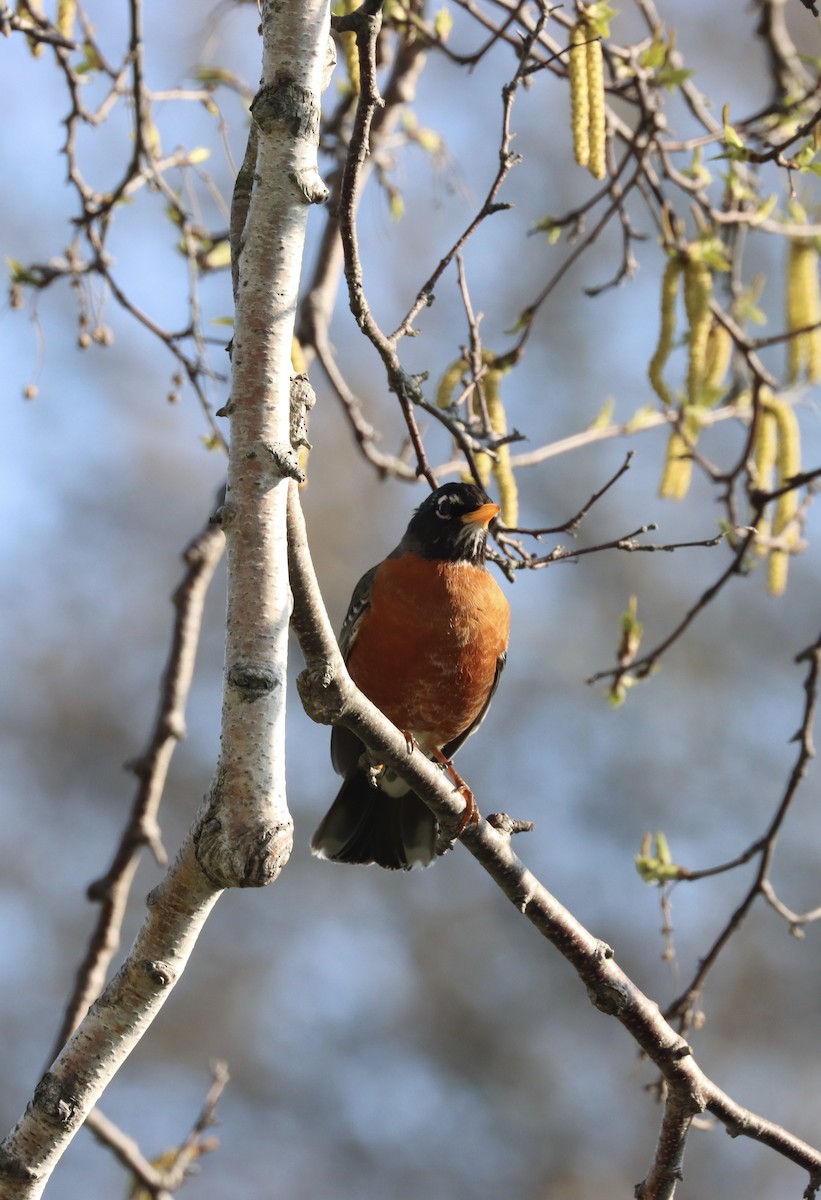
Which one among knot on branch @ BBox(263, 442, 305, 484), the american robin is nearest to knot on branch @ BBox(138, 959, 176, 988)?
knot on branch @ BBox(263, 442, 305, 484)

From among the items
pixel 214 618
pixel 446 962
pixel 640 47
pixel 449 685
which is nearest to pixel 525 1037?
pixel 446 962

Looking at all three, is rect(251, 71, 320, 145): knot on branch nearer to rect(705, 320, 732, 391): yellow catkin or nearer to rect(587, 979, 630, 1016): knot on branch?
rect(587, 979, 630, 1016): knot on branch

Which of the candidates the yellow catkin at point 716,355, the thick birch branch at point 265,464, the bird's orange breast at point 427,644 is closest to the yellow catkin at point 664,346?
the yellow catkin at point 716,355

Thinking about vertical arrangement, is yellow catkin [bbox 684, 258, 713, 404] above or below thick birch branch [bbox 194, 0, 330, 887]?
above

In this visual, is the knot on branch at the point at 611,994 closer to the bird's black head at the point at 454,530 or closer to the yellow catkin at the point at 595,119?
the bird's black head at the point at 454,530

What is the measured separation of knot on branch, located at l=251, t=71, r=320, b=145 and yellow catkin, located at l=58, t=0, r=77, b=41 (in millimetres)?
2694

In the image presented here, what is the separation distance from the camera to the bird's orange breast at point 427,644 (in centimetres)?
448

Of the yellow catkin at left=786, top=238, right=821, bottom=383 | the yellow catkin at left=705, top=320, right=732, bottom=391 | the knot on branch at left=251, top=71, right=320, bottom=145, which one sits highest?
the yellow catkin at left=786, top=238, right=821, bottom=383

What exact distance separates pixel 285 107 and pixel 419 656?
8.39 ft

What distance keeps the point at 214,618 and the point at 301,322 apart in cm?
535

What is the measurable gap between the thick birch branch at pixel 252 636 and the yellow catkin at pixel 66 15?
2601mm

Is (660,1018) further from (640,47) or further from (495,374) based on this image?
(640,47)

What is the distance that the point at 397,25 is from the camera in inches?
165

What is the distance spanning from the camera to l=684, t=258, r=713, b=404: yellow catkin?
4.11 metres
